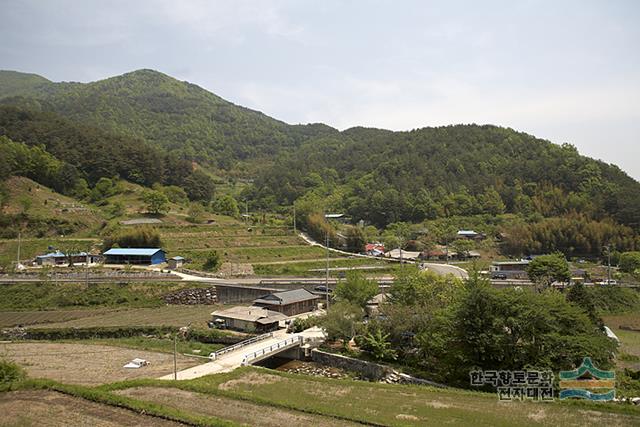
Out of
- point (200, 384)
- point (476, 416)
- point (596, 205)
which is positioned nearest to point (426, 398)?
point (476, 416)

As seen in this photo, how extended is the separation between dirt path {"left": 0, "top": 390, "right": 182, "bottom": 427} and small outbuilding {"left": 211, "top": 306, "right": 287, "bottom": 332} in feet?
55.1

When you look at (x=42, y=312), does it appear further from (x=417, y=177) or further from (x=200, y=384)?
(x=417, y=177)

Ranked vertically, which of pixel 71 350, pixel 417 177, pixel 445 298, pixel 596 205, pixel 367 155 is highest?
pixel 367 155

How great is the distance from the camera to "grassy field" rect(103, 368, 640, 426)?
19188 mm

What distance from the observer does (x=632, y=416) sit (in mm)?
19016

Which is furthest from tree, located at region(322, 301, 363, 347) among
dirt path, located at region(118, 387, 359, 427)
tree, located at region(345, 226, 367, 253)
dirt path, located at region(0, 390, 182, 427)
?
tree, located at region(345, 226, 367, 253)

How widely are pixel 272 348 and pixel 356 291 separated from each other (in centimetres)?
1001

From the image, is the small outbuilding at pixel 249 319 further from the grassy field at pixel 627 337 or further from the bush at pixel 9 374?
the grassy field at pixel 627 337

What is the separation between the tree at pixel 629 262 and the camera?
5861 cm

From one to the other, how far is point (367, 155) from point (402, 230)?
2090 inches

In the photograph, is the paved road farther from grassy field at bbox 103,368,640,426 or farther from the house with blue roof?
the house with blue roof

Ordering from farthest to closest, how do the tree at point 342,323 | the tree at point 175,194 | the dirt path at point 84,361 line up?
1. the tree at point 175,194
2. the tree at point 342,323
3. the dirt path at point 84,361
